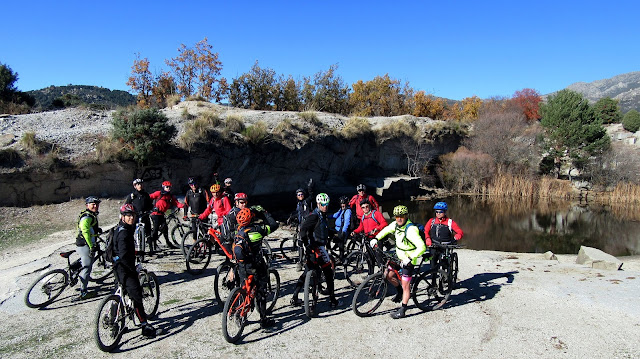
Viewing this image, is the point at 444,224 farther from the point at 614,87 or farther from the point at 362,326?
the point at 614,87

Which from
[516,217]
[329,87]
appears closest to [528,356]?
[516,217]

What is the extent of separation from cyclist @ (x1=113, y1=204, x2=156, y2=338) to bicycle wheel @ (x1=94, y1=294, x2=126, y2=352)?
7.6 inches

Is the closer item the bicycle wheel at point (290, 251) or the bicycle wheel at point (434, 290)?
the bicycle wheel at point (434, 290)

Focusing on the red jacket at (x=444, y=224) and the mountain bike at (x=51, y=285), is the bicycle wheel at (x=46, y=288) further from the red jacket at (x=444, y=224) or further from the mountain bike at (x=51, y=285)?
the red jacket at (x=444, y=224)

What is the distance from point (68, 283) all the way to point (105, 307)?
214 centimetres

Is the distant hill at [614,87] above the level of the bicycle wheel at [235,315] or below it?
above

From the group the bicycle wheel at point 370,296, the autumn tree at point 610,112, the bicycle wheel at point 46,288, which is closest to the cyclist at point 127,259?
the bicycle wheel at point 46,288

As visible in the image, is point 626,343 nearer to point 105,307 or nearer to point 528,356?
point 528,356

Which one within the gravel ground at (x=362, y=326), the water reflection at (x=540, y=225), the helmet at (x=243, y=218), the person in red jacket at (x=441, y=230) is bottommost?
the water reflection at (x=540, y=225)

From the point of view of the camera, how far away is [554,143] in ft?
116

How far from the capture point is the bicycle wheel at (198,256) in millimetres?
8352

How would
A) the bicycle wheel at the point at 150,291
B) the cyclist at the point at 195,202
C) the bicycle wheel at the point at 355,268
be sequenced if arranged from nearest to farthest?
the bicycle wheel at the point at 150,291, the bicycle wheel at the point at 355,268, the cyclist at the point at 195,202

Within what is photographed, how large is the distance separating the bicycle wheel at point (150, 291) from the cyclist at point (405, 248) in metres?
3.56

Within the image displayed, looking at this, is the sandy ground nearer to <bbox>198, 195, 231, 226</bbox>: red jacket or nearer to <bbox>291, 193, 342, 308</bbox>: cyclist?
<bbox>291, 193, 342, 308</bbox>: cyclist
